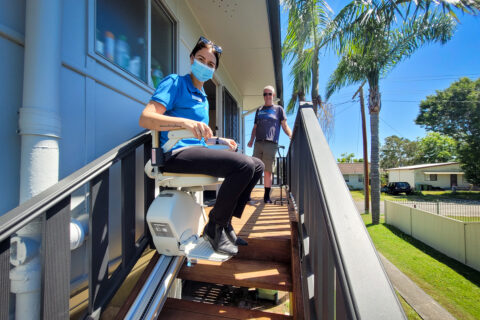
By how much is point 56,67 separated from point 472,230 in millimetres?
12398

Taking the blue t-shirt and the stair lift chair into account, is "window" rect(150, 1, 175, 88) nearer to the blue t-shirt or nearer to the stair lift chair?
the blue t-shirt

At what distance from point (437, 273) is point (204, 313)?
1005 cm

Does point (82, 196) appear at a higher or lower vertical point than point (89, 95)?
lower

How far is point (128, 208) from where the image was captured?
1.42m

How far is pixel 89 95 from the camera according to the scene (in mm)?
1460

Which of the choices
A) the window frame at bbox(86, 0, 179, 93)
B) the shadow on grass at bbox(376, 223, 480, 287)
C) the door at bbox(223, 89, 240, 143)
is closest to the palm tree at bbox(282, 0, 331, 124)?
the door at bbox(223, 89, 240, 143)

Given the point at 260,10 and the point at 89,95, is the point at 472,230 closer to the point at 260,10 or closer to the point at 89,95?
the point at 260,10

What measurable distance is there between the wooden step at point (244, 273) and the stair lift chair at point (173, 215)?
0.53 feet

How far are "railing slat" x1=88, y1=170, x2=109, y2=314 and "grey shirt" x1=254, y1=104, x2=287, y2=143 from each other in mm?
2302

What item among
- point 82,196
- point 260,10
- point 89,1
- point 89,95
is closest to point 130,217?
point 82,196

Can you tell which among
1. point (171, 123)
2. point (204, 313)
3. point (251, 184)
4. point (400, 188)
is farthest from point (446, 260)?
point (400, 188)

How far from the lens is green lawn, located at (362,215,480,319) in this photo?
6.16 m

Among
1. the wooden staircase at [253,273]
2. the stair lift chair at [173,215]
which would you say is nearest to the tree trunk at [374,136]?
the wooden staircase at [253,273]

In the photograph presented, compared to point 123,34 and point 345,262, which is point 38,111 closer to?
point 123,34
